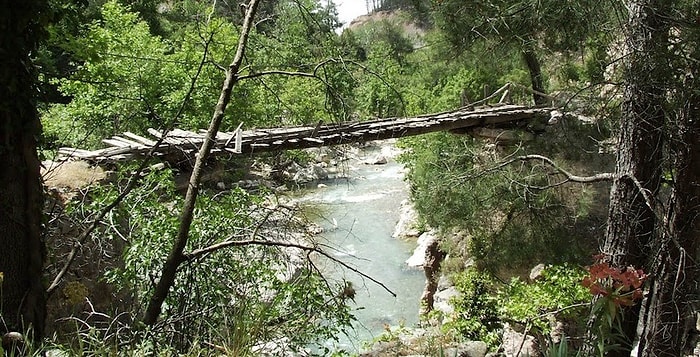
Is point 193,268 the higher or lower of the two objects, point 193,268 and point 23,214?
the lower

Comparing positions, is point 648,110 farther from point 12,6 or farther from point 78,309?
point 78,309

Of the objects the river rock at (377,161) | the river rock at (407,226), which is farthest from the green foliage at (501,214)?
the river rock at (377,161)

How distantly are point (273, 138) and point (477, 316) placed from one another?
101 inches

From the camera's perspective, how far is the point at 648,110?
2.85 m

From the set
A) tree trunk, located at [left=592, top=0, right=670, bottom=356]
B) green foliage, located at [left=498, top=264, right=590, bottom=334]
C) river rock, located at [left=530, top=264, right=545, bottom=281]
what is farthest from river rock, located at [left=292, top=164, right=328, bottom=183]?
tree trunk, located at [left=592, top=0, right=670, bottom=356]

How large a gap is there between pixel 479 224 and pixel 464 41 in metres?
2.61

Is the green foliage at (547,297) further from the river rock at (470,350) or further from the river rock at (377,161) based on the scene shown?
the river rock at (377,161)

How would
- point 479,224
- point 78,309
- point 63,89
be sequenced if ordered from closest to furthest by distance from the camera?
1. point 78,309
2. point 479,224
3. point 63,89

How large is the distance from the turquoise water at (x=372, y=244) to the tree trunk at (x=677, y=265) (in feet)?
9.78

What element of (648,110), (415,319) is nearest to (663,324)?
(648,110)

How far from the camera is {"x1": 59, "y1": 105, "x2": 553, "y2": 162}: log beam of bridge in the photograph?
4316 mm

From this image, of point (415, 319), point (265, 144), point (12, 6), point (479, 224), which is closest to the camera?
point (12, 6)

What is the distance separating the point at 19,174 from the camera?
217cm

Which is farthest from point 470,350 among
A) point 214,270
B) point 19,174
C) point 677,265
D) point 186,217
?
point 19,174
